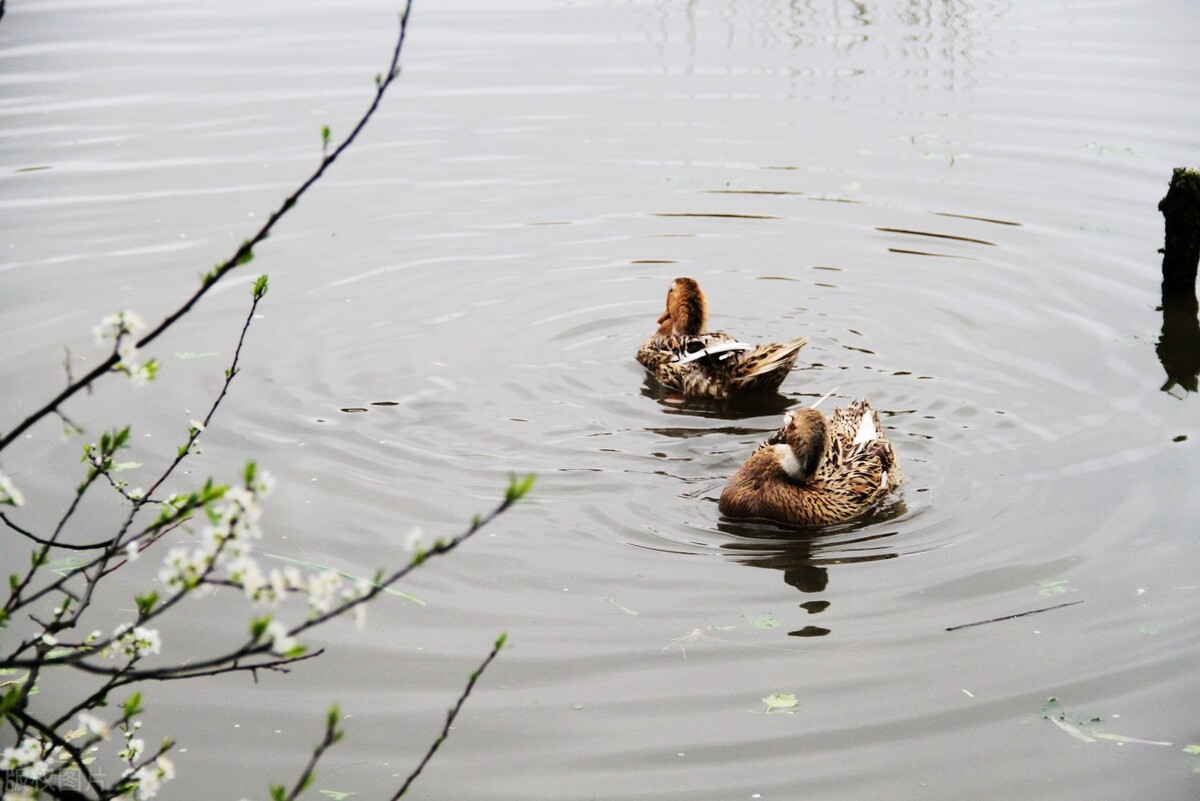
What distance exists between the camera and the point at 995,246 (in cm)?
1107

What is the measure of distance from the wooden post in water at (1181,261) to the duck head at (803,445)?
3420 millimetres

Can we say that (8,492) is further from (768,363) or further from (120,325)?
(768,363)

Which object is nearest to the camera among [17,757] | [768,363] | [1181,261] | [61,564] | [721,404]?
[17,757]

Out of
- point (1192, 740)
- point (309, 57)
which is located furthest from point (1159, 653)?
point (309, 57)

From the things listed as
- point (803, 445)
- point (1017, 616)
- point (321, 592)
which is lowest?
point (1017, 616)

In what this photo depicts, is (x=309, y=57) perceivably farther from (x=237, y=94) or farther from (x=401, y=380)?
(x=401, y=380)

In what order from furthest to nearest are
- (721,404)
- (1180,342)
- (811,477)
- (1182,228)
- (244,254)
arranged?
1. (1182,228)
2. (1180,342)
3. (721,404)
4. (811,477)
5. (244,254)

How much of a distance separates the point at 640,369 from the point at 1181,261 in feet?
14.6

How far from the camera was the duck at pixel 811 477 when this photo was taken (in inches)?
286

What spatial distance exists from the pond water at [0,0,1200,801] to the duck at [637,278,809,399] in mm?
193

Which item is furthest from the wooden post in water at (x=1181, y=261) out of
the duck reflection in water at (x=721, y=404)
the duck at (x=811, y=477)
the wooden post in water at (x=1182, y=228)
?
the duck at (x=811, y=477)

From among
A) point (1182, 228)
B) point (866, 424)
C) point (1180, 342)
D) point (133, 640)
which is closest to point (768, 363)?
point (866, 424)

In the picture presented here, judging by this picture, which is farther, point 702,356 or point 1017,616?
point 702,356

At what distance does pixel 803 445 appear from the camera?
7.42m
